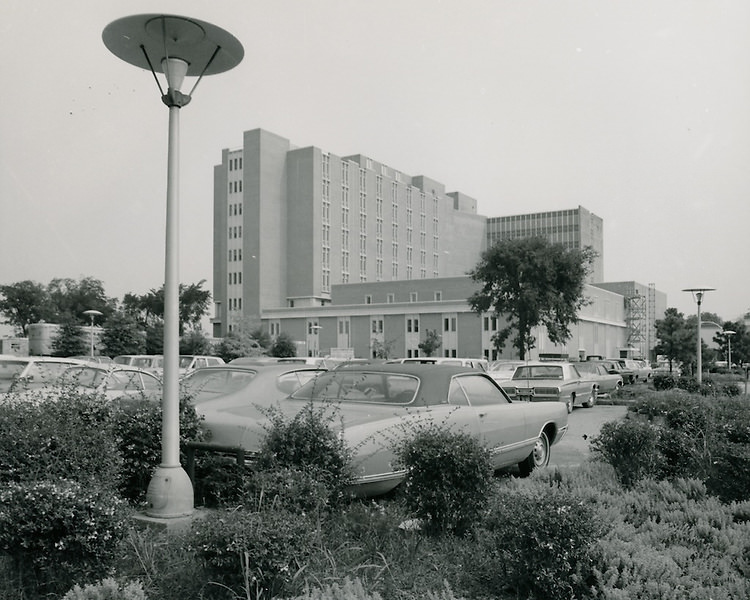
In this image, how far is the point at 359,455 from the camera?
619cm

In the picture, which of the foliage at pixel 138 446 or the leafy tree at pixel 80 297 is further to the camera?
the leafy tree at pixel 80 297

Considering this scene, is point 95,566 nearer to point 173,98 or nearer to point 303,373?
point 173,98

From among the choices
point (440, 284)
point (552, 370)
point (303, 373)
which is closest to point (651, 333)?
point (440, 284)

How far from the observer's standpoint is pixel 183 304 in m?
73.6

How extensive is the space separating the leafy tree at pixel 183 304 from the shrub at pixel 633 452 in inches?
2728

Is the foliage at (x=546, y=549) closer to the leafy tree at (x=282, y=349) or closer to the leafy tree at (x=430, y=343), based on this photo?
the leafy tree at (x=282, y=349)

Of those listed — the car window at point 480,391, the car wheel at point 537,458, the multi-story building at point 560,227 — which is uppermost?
the multi-story building at point 560,227

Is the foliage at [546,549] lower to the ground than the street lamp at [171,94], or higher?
lower

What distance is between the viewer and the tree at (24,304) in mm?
75125

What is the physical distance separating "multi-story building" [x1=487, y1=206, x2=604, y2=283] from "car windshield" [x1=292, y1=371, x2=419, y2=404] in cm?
11193

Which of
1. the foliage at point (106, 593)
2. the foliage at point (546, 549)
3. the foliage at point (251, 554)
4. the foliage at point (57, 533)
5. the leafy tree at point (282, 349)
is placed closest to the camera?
the foliage at point (106, 593)

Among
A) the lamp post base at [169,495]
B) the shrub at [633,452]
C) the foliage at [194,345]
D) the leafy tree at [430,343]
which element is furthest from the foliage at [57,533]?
the leafy tree at [430,343]

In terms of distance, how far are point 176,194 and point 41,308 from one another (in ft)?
251

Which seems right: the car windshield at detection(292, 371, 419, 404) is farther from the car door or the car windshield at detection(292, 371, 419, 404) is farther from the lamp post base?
the lamp post base
